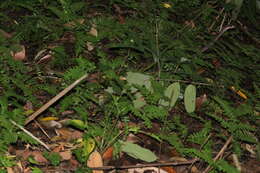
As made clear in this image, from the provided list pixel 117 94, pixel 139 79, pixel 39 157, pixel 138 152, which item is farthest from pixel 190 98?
pixel 39 157

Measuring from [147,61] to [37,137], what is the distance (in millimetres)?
1145

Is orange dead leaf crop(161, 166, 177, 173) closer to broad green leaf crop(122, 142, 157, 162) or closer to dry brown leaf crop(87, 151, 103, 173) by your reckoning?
broad green leaf crop(122, 142, 157, 162)

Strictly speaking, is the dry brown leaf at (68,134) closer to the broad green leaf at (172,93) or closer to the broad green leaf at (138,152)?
the broad green leaf at (138,152)

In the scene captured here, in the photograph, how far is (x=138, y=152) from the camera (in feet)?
6.61

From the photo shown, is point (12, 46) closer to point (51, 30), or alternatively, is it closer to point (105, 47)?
point (51, 30)

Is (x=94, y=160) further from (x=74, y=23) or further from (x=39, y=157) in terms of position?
(x=74, y=23)

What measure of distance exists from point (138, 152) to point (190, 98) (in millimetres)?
621

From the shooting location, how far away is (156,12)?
349 cm

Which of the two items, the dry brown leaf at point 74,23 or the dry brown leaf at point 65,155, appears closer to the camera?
the dry brown leaf at point 65,155

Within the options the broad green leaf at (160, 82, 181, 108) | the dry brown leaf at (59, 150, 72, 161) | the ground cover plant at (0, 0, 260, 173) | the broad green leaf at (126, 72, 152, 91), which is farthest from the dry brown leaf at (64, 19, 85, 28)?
the dry brown leaf at (59, 150, 72, 161)

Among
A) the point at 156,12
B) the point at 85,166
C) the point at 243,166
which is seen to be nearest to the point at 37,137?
the point at 85,166

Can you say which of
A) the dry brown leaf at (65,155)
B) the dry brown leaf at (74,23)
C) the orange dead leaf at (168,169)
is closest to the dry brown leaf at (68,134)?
the dry brown leaf at (65,155)

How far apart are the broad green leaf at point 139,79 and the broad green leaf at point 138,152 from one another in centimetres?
51

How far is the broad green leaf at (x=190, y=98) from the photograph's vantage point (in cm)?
244
